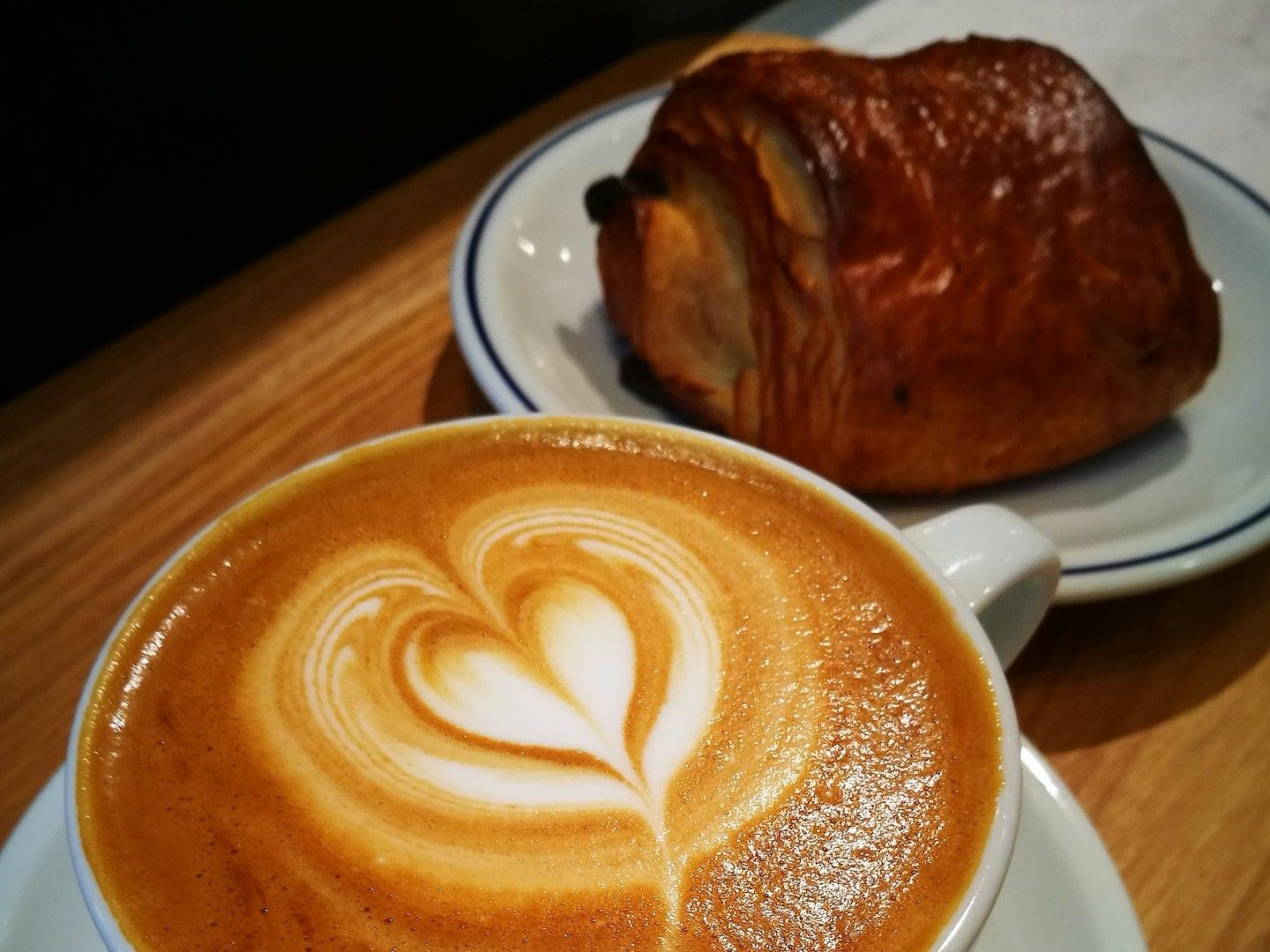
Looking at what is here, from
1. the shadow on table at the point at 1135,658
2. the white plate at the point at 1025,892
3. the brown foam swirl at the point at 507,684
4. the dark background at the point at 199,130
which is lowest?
the shadow on table at the point at 1135,658

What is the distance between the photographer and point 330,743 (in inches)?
20.1

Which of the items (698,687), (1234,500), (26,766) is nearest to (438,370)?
(26,766)

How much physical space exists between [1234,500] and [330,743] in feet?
2.66

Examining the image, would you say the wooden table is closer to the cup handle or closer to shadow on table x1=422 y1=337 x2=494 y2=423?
shadow on table x1=422 y1=337 x2=494 y2=423

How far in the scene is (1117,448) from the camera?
1.04 m

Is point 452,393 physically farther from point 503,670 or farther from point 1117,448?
point 1117,448

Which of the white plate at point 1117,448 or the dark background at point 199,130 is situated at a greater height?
the dark background at point 199,130

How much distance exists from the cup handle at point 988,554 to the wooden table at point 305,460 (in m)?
0.22

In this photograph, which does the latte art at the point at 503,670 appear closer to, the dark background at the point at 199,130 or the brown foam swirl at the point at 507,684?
the brown foam swirl at the point at 507,684

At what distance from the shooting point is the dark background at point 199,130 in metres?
1.01

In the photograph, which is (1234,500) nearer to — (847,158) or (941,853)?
(847,158)

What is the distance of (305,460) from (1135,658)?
0.77 metres

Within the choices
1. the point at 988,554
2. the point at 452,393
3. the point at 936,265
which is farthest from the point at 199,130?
the point at 988,554

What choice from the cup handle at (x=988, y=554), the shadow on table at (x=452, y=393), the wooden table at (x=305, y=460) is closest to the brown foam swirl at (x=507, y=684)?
the cup handle at (x=988, y=554)
